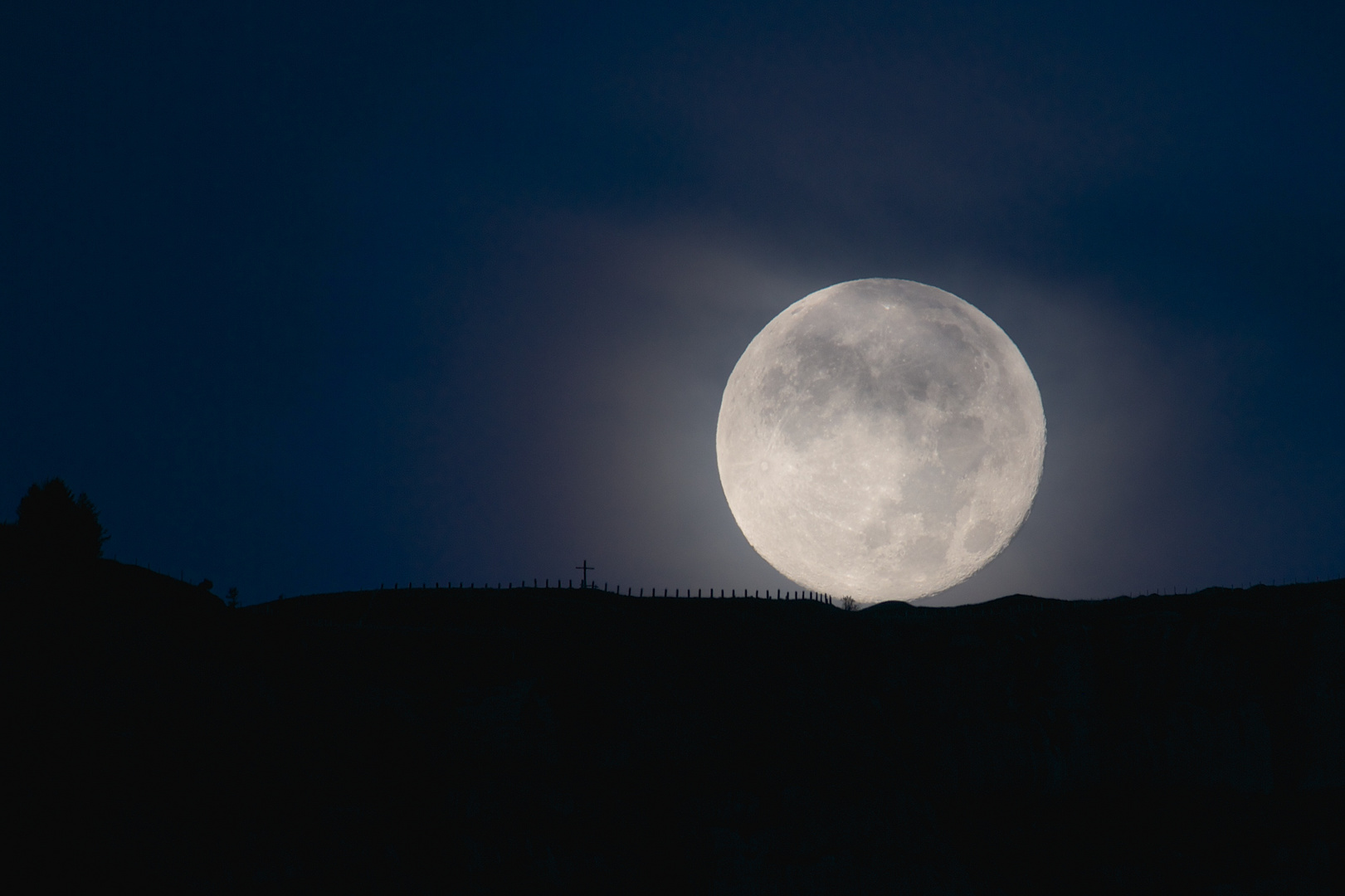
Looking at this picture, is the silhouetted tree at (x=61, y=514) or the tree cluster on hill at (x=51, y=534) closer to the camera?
the tree cluster on hill at (x=51, y=534)

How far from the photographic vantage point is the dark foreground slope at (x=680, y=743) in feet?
98.2

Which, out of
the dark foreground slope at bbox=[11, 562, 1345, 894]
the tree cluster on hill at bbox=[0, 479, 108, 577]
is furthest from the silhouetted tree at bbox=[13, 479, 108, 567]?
the dark foreground slope at bbox=[11, 562, 1345, 894]

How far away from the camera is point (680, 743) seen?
39.2 meters

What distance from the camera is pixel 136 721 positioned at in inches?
1175

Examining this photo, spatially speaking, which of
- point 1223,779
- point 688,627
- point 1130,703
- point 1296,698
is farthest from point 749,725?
point 1296,698

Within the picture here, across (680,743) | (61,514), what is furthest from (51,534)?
(680,743)

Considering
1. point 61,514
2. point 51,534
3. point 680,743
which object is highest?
point 61,514

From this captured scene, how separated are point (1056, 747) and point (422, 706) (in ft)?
98.9

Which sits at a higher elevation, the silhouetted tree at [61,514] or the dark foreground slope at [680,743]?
the silhouetted tree at [61,514]

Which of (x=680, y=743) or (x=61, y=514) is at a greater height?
(x=61, y=514)

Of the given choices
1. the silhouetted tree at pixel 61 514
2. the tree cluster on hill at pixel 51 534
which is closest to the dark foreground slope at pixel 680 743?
the tree cluster on hill at pixel 51 534

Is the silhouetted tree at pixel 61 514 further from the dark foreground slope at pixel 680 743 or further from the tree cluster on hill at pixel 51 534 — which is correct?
the dark foreground slope at pixel 680 743

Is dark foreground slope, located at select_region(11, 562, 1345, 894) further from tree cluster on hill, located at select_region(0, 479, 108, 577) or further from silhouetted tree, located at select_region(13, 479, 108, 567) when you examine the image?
silhouetted tree, located at select_region(13, 479, 108, 567)

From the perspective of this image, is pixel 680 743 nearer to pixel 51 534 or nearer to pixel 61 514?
pixel 51 534
